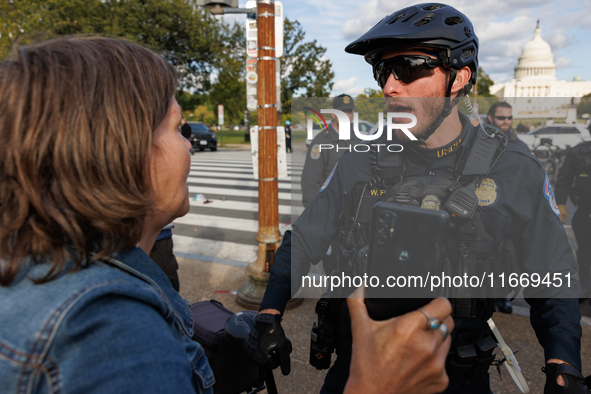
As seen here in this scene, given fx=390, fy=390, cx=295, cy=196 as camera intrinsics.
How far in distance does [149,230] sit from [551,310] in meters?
1.51

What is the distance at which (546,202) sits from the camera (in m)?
1.53

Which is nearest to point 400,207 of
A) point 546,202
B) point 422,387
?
point 422,387

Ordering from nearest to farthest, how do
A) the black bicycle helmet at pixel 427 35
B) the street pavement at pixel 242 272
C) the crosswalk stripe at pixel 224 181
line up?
the black bicycle helmet at pixel 427 35 → the street pavement at pixel 242 272 → the crosswalk stripe at pixel 224 181

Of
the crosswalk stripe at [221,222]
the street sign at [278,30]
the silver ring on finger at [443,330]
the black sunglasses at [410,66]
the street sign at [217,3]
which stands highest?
the street sign at [217,3]

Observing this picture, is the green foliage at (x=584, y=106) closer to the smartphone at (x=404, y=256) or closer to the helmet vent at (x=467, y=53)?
the helmet vent at (x=467, y=53)

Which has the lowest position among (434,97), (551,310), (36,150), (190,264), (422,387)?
(190,264)

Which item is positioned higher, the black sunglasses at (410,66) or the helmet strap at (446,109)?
the black sunglasses at (410,66)

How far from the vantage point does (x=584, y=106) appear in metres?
1.48

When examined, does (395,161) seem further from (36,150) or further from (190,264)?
(190,264)

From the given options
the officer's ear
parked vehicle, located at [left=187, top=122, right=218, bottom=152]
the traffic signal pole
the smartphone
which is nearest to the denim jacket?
the smartphone

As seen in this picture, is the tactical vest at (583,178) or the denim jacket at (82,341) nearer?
the denim jacket at (82,341)

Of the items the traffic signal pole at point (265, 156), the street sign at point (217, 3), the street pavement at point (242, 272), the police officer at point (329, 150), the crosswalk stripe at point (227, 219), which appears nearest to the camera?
the police officer at point (329, 150)

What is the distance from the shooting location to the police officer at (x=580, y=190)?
14.7 ft

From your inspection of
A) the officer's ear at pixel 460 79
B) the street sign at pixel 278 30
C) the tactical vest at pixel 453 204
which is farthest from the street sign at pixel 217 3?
the tactical vest at pixel 453 204
